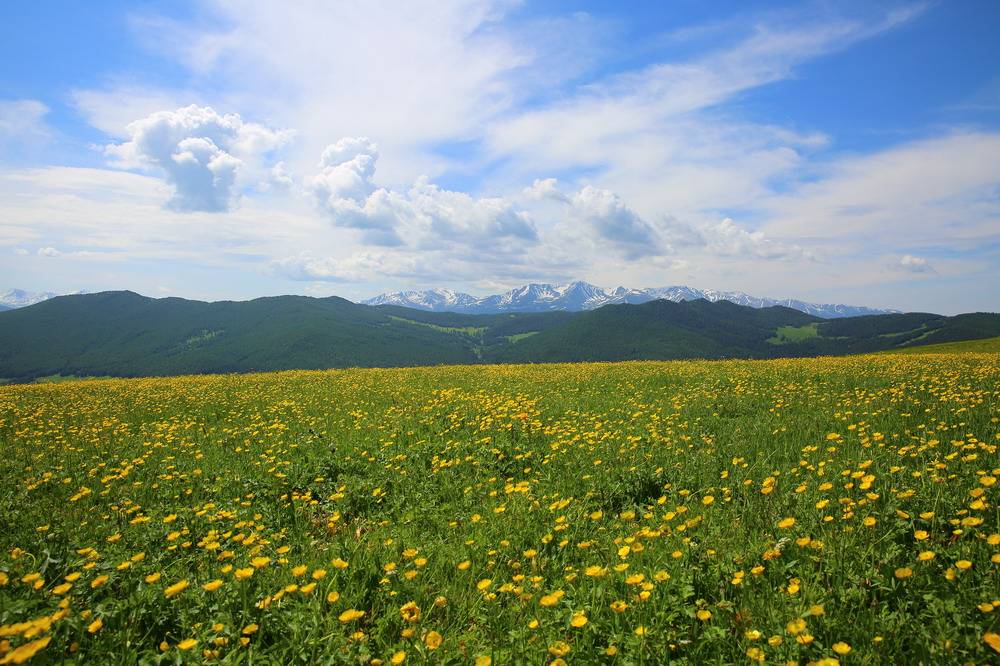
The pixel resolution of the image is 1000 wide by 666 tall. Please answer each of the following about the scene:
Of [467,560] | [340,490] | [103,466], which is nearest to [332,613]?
[467,560]

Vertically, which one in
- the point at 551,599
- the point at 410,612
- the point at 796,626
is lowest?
the point at 410,612

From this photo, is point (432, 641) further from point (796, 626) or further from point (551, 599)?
point (796, 626)

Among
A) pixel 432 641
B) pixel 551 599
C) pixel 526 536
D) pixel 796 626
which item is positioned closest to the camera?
pixel 796 626

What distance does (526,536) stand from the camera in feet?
17.0

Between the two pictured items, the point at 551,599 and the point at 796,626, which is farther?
the point at 551,599

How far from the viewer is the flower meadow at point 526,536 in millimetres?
3312

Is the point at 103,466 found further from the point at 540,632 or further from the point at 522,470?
the point at 540,632

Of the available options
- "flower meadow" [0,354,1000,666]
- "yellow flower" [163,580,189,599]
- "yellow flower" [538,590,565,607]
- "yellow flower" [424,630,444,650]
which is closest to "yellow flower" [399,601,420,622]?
"flower meadow" [0,354,1000,666]

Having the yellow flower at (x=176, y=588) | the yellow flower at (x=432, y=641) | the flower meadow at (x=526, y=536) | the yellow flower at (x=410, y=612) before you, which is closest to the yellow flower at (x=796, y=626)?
the flower meadow at (x=526, y=536)

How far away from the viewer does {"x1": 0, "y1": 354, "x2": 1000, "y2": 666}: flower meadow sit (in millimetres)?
3312

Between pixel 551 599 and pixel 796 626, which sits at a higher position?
pixel 796 626

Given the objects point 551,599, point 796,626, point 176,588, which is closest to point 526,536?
point 551,599

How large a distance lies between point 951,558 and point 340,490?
263 inches

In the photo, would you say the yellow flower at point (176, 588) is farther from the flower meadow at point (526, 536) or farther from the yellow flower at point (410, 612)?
the yellow flower at point (410, 612)
